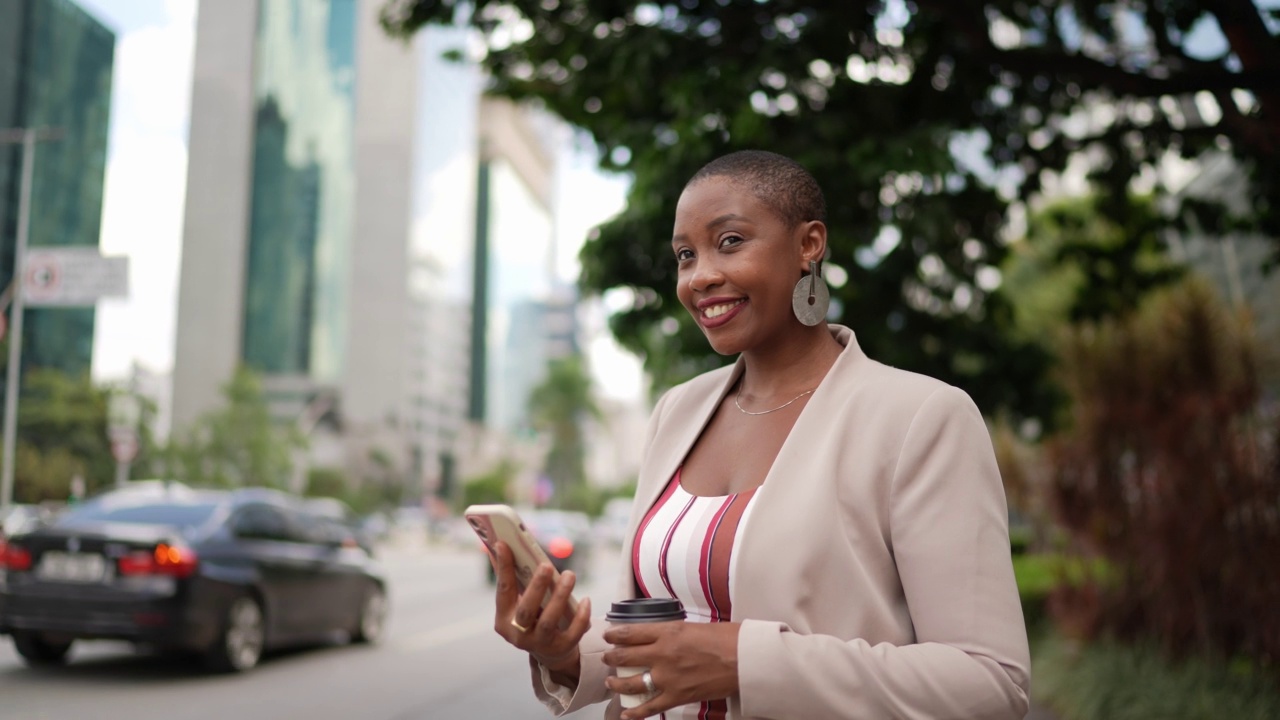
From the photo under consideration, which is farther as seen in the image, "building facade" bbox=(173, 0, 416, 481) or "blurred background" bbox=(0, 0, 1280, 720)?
"building facade" bbox=(173, 0, 416, 481)

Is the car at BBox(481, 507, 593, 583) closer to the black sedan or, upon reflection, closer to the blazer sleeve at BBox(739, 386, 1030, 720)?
the black sedan

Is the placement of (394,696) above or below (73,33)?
below

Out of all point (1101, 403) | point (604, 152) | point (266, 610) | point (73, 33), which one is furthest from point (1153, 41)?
point (73, 33)

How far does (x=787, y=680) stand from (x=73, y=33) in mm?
10795

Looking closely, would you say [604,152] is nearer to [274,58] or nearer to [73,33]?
[73,33]

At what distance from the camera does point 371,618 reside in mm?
12031

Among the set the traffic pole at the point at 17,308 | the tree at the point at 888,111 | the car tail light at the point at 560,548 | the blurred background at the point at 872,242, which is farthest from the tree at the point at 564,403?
the tree at the point at 888,111

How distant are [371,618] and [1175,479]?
8.45 m

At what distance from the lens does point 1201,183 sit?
69.1 feet

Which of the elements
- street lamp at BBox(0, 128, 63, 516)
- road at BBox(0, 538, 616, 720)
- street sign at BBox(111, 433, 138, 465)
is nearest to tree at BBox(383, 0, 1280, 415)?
road at BBox(0, 538, 616, 720)

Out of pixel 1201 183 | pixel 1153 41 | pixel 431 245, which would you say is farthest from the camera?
pixel 431 245

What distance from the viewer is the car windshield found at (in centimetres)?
920

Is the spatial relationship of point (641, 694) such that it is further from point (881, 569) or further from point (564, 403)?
point (564, 403)

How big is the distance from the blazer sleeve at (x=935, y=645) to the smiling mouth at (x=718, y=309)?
512 mm
